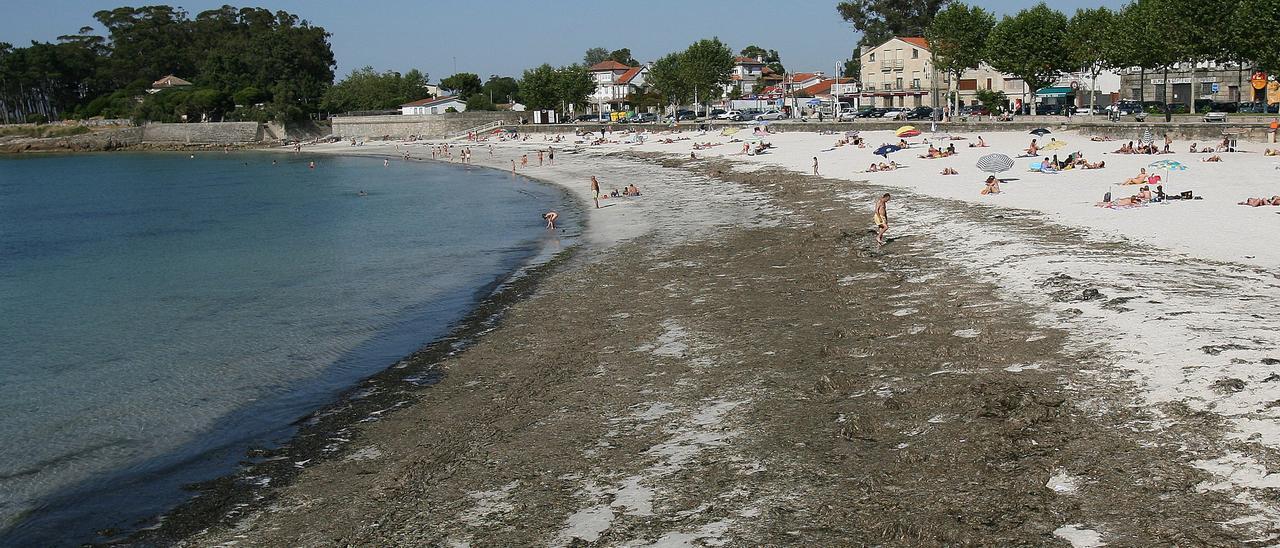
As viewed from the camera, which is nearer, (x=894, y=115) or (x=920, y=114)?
(x=894, y=115)

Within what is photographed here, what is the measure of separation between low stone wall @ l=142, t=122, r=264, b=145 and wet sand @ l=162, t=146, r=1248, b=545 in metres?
112

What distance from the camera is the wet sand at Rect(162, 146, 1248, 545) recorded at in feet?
23.1

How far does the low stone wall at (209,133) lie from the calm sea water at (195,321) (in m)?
74.8

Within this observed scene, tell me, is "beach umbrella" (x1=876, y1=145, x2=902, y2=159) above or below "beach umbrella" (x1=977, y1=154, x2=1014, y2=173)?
above

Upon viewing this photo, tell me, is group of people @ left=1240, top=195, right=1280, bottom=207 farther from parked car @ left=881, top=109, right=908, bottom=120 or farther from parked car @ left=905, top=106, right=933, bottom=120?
parked car @ left=905, top=106, right=933, bottom=120

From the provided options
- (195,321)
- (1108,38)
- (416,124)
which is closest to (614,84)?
(416,124)

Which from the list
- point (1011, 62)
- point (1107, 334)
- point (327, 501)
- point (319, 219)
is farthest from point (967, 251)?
point (1011, 62)

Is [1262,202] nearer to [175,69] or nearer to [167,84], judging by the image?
[167,84]

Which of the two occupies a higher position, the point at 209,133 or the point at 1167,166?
the point at 209,133

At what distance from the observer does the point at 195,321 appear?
1805cm

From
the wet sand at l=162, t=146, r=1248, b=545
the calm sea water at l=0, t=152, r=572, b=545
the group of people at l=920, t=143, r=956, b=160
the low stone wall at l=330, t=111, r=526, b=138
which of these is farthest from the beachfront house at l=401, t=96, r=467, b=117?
the wet sand at l=162, t=146, r=1248, b=545

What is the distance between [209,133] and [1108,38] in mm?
100591

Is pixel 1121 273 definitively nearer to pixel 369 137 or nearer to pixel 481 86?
pixel 369 137

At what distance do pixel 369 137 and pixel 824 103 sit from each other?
52.3 meters
